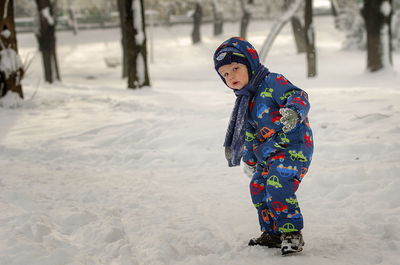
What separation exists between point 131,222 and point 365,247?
1.92m

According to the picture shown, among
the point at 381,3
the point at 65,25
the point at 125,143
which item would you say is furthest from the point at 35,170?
the point at 65,25

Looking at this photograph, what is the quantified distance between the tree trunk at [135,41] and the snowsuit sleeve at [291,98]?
9.87m

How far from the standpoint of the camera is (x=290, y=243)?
3.07 metres

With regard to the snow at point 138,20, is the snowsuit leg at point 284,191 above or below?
below

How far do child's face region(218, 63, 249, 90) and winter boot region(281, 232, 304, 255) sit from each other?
1.06m

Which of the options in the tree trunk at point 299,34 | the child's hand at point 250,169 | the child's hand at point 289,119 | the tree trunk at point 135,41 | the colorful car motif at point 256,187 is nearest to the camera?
the child's hand at point 289,119

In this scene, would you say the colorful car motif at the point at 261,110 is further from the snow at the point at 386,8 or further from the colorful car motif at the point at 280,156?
the snow at the point at 386,8

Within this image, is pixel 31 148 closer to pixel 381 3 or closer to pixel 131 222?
pixel 131 222

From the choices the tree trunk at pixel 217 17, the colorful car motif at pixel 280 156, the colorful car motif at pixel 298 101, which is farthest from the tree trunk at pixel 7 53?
the tree trunk at pixel 217 17

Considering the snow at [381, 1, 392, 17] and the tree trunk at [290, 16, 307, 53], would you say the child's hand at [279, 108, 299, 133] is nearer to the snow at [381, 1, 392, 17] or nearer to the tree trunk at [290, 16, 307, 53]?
the snow at [381, 1, 392, 17]

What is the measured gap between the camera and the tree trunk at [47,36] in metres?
17.3

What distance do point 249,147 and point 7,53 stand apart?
Answer: 7.80 m

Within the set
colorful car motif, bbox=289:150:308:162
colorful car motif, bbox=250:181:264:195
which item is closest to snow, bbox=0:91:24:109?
colorful car motif, bbox=250:181:264:195

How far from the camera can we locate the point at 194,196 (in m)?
4.82
